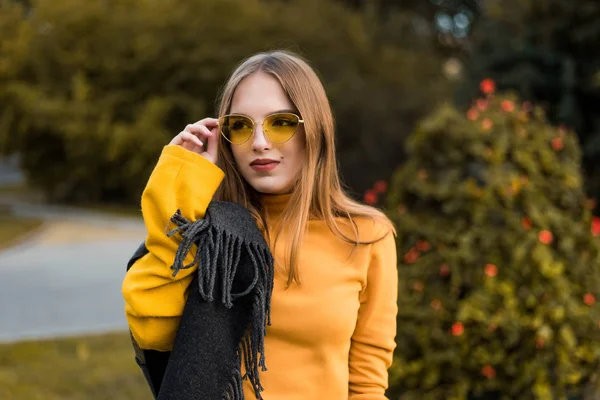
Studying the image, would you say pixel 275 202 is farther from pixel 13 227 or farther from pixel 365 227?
pixel 13 227

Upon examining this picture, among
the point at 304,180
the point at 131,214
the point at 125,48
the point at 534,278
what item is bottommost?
the point at 131,214

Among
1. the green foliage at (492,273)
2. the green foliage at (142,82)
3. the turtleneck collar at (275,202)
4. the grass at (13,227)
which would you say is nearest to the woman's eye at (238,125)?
the turtleneck collar at (275,202)

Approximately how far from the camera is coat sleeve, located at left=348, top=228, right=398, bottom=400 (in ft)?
5.74

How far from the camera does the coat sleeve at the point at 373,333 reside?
5.74 ft

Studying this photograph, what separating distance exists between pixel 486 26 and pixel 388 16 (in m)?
11.7

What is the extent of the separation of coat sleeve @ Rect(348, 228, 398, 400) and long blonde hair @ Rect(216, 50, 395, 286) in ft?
0.36

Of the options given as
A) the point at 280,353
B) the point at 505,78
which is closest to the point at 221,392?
the point at 280,353

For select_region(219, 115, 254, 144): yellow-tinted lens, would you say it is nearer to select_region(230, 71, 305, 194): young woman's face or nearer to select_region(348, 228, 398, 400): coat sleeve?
select_region(230, 71, 305, 194): young woman's face

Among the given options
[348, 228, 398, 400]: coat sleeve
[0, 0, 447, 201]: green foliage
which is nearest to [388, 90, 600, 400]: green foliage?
[348, 228, 398, 400]: coat sleeve

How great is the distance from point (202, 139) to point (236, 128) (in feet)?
0.36

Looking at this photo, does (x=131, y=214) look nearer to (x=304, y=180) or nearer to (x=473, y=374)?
(x=473, y=374)

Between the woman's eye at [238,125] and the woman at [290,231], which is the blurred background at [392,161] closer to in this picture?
the woman at [290,231]

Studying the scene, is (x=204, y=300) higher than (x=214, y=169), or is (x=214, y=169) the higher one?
(x=214, y=169)

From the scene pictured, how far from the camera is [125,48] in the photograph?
1839 centimetres
